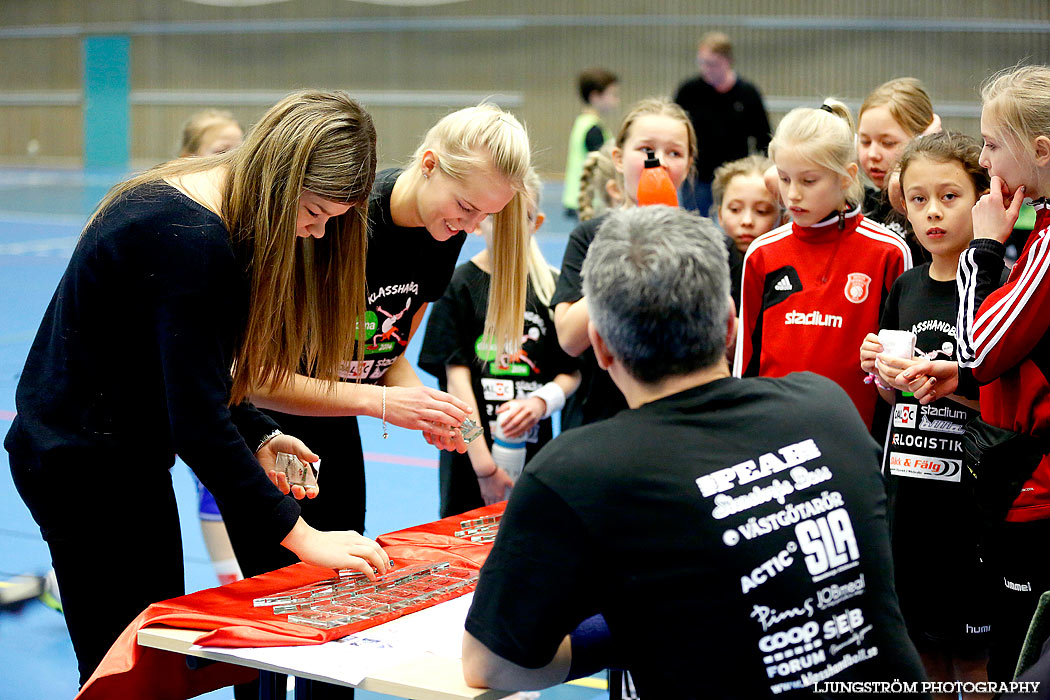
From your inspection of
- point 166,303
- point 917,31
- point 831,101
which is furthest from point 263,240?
point 917,31

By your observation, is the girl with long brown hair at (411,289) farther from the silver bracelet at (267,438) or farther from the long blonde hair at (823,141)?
the long blonde hair at (823,141)

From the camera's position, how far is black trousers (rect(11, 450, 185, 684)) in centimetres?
209

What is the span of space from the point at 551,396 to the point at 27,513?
297 cm

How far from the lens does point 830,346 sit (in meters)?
2.98

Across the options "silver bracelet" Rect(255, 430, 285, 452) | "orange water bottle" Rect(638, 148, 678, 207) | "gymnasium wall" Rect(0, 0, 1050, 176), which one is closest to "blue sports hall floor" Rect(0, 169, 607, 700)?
"silver bracelet" Rect(255, 430, 285, 452)

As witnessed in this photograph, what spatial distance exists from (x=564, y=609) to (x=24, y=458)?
1203mm

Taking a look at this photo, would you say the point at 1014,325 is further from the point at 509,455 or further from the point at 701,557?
Answer: the point at 509,455

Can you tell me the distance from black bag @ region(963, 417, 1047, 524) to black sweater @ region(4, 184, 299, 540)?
1.50 m

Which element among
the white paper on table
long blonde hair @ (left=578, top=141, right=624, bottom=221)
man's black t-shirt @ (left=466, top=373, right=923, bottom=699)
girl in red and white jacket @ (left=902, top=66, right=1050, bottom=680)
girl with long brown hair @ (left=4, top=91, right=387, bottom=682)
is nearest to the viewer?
man's black t-shirt @ (left=466, top=373, right=923, bottom=699)

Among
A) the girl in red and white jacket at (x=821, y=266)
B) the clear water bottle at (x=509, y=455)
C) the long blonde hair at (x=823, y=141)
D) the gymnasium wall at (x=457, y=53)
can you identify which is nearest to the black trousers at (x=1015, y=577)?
the girl in red and white jacket at (x=821, y=266)

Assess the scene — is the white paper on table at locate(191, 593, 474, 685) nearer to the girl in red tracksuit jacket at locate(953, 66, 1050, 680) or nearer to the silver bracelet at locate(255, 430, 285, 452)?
the silver bracelet at locate(255, 430, 285, 452)

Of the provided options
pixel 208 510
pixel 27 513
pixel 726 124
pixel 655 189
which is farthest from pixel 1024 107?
pixel 726 124

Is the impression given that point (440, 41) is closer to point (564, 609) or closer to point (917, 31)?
point (917, 31)

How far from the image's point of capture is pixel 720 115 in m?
9.48
